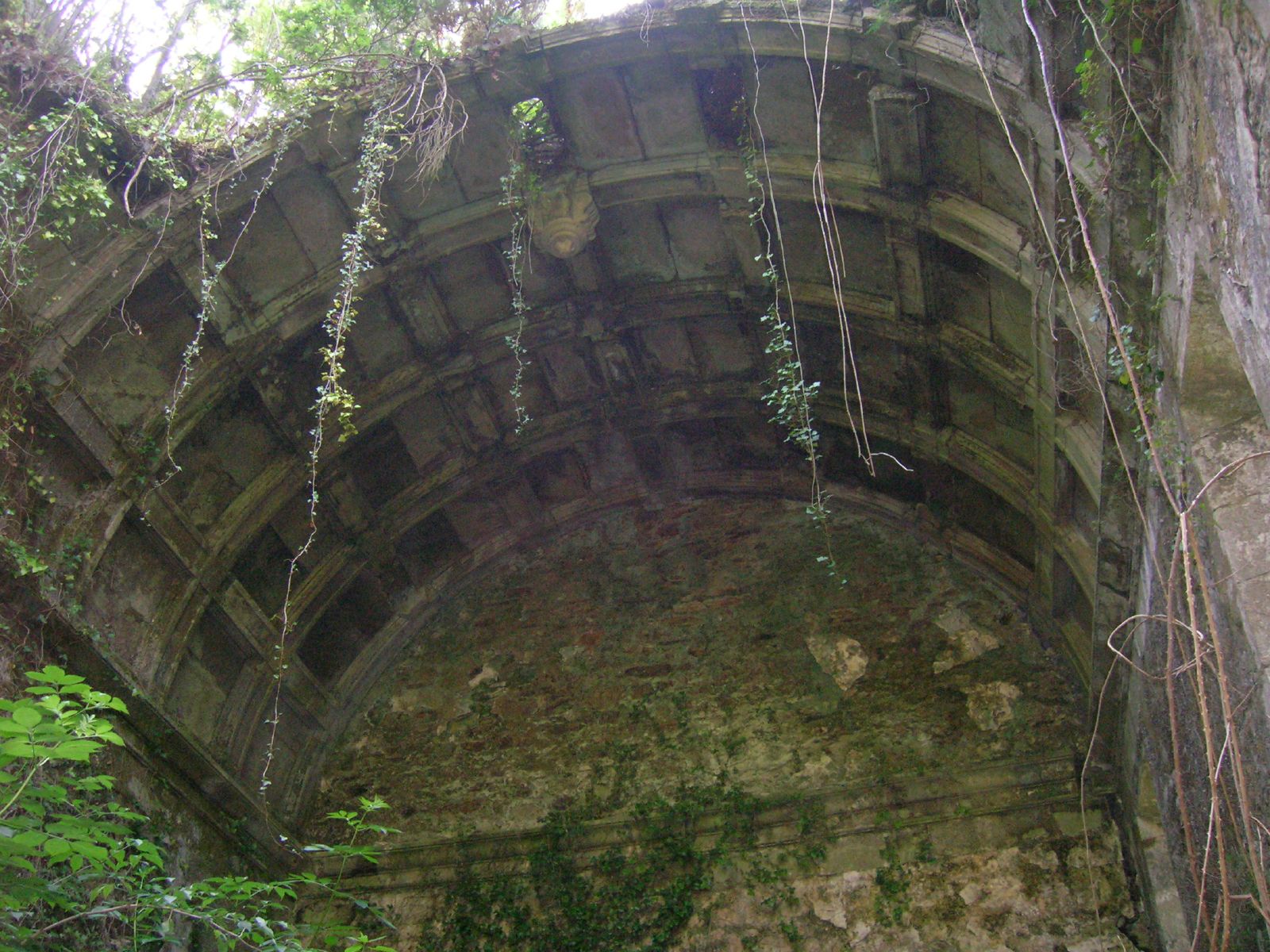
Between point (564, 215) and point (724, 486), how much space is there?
2.82m

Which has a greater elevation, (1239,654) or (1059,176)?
(1059,176)

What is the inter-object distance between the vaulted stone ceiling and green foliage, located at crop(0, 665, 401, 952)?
4.06 ft

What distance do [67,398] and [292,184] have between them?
178cm

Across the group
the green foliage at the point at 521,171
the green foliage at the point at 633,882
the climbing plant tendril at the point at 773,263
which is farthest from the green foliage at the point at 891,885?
the green foliage at the point at 521,171

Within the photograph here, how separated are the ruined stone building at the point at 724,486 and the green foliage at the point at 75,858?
3.20 feet

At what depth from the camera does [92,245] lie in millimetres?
6004

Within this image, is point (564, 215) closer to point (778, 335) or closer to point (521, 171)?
point (521, 171)

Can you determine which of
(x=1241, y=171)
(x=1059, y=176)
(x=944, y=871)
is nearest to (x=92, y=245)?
(x=1059, y=176)

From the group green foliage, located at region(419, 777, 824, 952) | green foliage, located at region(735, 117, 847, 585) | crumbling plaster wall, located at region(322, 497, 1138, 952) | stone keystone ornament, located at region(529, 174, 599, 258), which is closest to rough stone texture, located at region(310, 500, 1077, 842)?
crumbling plaster wall, located at region(322, 497, 1138, 952)

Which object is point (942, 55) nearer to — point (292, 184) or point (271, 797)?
point (292, 184)

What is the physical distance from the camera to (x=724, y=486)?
8938 millimetres

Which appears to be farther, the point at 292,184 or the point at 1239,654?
the point at 292,184

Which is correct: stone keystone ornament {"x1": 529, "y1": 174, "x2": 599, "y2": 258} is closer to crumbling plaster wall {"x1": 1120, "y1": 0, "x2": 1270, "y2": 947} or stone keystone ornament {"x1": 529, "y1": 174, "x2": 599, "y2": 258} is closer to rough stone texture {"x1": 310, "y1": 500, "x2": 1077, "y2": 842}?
rough stone texture {"x1": 310, "y1": 500, "x2": 1077, "y2": 842}

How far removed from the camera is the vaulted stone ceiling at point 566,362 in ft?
19.7
